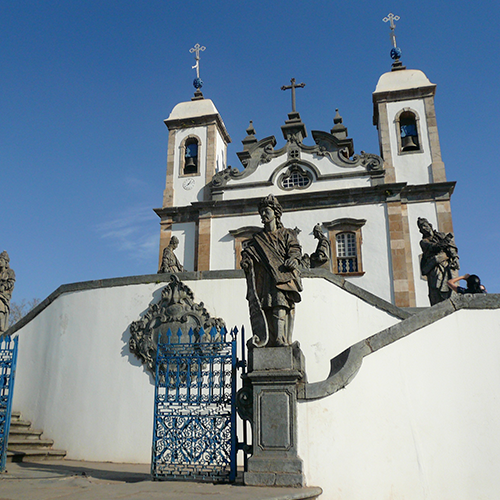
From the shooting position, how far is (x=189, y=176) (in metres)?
24.5

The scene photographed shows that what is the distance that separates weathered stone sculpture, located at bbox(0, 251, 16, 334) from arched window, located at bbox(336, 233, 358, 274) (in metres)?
11.9

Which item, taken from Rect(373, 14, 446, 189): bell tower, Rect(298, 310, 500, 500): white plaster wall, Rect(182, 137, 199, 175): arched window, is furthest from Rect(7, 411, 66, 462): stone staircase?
Rect(373, 14, 446, 189): bell tower

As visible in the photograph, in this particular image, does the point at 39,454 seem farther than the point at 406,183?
No

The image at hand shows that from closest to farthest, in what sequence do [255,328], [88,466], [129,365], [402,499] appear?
[402,499] → [255,328] → [88,466] → [129,365]

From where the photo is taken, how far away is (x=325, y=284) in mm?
10586

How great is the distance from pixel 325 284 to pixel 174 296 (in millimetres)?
3002

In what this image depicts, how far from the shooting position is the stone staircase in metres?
9.54

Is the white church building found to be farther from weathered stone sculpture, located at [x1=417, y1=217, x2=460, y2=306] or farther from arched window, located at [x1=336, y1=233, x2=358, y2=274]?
weathered stone sculpture, located at [x1=417, y1=217, x2=460, y2=306]

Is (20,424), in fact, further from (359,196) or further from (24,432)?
(359,196)

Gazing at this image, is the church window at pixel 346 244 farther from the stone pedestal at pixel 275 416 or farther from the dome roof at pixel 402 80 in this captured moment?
the stone pedestal at pixel 275 416

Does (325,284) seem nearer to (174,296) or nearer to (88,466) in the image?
(174,296)

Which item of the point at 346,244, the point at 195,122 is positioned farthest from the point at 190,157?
the point at 346,244

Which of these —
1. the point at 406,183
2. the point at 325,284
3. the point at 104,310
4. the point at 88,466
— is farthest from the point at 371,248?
the point at 88,466

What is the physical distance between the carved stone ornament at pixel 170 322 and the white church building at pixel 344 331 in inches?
8.3
